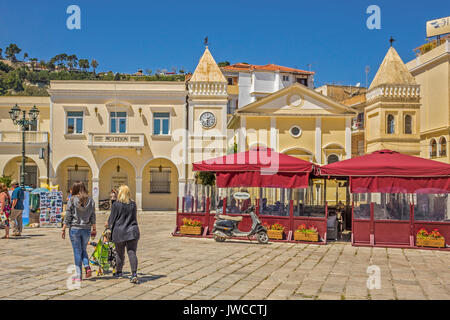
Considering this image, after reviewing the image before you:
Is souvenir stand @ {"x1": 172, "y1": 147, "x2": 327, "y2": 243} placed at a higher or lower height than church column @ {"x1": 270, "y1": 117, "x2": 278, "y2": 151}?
lower

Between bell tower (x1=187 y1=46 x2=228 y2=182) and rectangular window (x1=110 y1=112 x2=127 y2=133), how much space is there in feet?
14.2

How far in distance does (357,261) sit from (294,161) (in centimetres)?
446

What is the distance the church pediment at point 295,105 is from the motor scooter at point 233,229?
15.3m

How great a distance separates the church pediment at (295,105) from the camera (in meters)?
28.9

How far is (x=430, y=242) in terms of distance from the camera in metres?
13.4

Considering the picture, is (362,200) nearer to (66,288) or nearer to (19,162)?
(66,288)

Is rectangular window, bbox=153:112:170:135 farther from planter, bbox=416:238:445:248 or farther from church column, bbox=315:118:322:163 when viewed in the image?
planter, bbox=416:238:445:248

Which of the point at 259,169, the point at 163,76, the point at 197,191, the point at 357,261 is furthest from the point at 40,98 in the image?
the point at 163,76

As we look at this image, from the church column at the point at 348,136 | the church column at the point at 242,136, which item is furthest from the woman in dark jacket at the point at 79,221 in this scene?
the church column at the point at 348,136

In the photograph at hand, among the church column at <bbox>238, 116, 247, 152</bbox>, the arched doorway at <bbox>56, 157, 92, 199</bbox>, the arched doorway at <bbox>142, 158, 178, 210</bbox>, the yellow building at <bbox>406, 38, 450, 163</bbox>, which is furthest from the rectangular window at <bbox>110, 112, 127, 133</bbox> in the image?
the yellow building at <bbox>406, 38, 450, 163</bbox>

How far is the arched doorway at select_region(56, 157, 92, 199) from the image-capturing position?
1238 inches

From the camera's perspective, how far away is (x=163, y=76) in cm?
9038

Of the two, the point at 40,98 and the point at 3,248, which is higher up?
the point at 40,98
